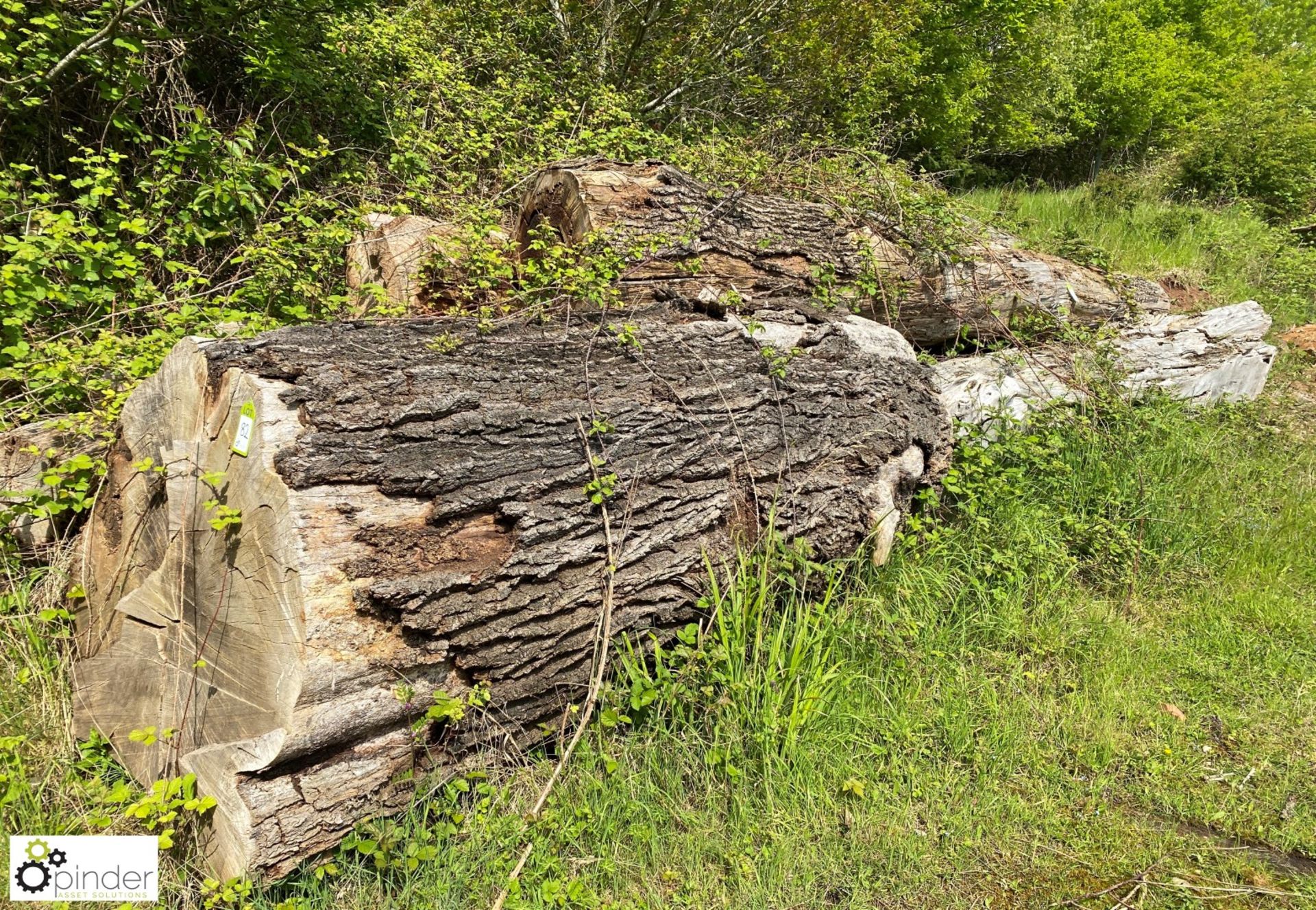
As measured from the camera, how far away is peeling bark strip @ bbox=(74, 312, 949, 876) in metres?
2.00

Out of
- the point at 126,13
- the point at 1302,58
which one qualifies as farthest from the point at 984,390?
the point at 1302,58

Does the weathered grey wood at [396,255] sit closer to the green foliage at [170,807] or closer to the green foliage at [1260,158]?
the green foliage at [170,807]

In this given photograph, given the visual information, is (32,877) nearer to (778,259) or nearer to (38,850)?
(38,850)

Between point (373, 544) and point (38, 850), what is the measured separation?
4.04ft

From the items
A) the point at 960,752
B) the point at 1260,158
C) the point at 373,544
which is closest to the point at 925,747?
the point at 960,752

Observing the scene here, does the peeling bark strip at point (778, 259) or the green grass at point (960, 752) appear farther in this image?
the peeling bark strip at point (778, 259)

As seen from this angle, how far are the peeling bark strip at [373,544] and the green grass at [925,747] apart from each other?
20 centimetres

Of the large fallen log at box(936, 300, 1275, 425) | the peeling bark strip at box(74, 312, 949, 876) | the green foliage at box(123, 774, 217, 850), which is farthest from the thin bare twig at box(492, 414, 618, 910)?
the large fallen log at box(936, 300, 1275, 425)

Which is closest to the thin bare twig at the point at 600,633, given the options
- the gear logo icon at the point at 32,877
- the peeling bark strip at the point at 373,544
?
the peeling bark strip at the point at 373,544

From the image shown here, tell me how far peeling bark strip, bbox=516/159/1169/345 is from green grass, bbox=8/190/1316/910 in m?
1.49

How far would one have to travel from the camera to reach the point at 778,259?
440 centimetres

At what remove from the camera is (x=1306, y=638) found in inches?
135

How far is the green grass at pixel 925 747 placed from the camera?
7.27ft

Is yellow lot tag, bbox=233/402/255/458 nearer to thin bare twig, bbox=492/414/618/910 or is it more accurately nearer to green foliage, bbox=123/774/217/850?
green foliage, bbox=123/774/217/850
